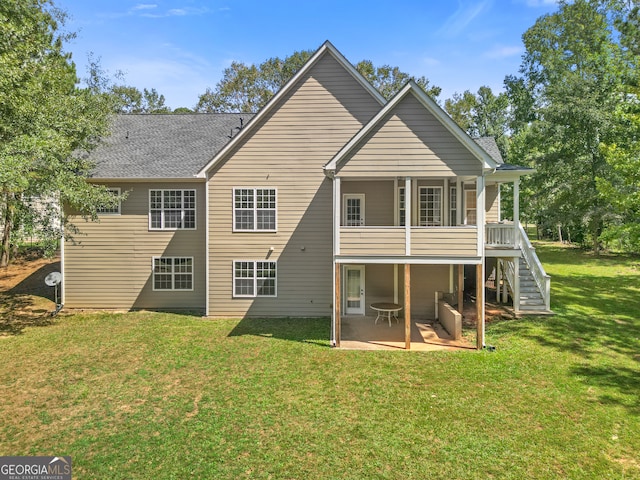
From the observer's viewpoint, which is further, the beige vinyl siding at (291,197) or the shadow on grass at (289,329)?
the beige vinyl siding at (291,197)

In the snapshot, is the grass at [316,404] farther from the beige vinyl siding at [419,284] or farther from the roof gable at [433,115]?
the roof gable at [433,115]

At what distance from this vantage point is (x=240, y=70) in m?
40.0

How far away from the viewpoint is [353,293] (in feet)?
49.3

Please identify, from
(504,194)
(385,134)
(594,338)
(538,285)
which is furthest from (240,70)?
(594,338)

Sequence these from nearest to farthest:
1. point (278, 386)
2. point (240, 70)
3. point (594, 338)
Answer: point (278, 386) < point (594, 338) < point (240, 70)

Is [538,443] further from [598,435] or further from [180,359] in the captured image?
[180,359]

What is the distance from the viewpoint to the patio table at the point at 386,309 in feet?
43.9

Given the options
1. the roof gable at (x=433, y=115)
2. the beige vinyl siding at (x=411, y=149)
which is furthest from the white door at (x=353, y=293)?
the roof gable at (x=433, y=115)

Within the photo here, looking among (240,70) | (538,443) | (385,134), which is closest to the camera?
(538,443)

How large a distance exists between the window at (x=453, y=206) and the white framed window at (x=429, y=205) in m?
0.44

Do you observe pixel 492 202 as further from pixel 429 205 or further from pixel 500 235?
pixel 429 205

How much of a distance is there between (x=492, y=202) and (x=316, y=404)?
13.7 meters

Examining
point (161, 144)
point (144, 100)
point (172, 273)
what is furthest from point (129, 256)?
point (144, 100)

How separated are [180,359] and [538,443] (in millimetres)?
8950
